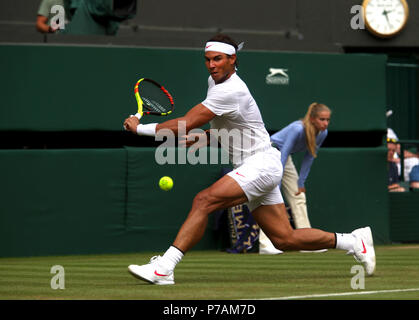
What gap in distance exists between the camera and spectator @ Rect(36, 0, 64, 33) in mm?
13703

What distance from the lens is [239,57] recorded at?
45.3ft

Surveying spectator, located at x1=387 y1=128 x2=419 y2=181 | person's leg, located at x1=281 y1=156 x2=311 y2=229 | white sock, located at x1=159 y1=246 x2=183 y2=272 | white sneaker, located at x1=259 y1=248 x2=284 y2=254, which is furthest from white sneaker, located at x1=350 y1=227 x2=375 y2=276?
spectator, located at x1=387 y1=128 x2=419 y2=181

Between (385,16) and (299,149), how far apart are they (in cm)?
806

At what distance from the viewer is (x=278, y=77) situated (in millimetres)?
14086

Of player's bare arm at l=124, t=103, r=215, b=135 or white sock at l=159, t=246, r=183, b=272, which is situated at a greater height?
player's bare arm at l=124, t=103, r=215, b=135

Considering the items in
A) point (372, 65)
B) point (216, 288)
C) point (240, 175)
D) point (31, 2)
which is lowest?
point (216, 288)

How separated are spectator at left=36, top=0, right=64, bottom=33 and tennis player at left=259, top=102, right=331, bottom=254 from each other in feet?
12.3

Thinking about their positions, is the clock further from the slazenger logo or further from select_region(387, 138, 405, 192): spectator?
the slazenger logo

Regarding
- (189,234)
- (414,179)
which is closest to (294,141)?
(414,179)

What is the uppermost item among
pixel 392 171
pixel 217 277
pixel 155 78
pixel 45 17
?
pixel 45 17

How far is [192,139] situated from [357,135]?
705 cm

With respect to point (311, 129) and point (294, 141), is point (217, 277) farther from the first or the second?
point (311, 129)
